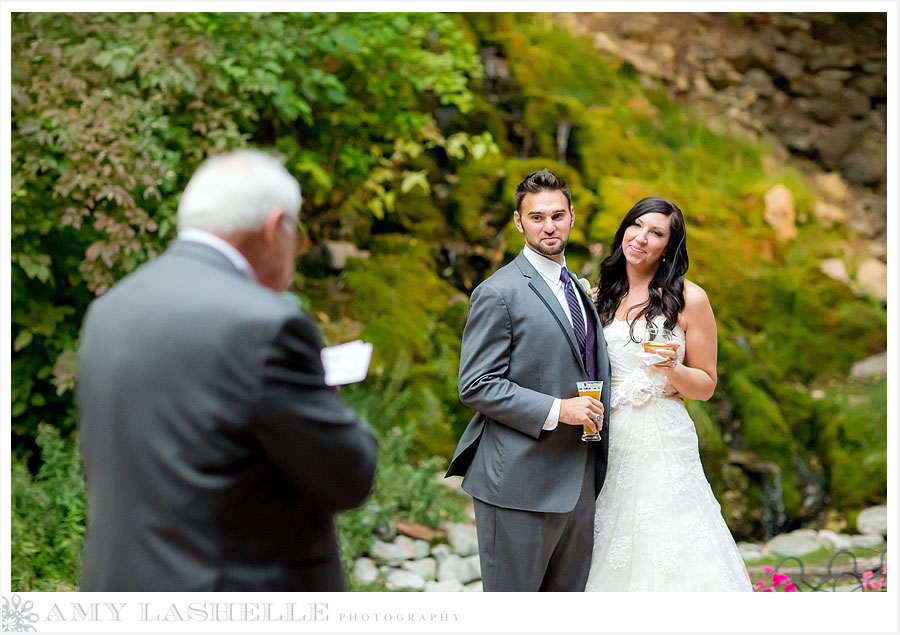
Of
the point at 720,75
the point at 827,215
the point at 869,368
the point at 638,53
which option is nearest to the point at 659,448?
the point at 869,368

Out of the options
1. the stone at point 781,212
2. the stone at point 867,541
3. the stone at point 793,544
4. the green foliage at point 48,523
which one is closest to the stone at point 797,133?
the stone at point 781,212

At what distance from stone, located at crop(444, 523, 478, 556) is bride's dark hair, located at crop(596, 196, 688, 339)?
2.32 metres

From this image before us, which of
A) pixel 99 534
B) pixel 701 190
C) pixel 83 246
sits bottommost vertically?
pixel 99 534

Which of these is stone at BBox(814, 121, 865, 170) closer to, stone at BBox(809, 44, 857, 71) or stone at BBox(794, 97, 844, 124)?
stone at BBox(794, 97, 844, 124)

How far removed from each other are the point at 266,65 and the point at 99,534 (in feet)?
11.6

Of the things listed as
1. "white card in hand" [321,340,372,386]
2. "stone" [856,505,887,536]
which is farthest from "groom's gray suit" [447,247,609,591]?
"stone" [856,505,887,536]

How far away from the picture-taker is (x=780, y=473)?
5648mm

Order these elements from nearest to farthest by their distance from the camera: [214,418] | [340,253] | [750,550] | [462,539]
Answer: [214,418] < [462,539] < [750,550] < [340,253]

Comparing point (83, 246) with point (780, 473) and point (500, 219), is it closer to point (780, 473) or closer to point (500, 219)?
point (500, 219)

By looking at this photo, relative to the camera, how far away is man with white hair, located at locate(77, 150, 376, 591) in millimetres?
1368

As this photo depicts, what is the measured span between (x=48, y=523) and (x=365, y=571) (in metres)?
1.69

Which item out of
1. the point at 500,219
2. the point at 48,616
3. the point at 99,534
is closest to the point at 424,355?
the point at 500,219

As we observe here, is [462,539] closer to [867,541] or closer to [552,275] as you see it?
[552,275]

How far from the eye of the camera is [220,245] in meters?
1.48
